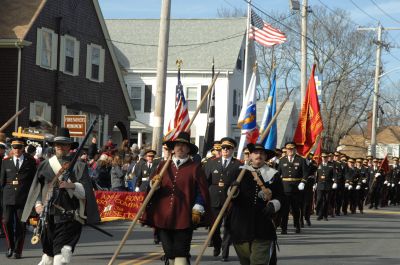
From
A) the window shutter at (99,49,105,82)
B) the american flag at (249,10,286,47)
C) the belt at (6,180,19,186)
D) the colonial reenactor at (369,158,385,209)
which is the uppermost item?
the american flag at (249,10,286,47)

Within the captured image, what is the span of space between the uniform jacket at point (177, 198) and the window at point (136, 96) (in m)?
41.0

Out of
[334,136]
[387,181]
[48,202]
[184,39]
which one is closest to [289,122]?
[334,136]

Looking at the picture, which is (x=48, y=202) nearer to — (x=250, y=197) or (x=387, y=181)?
(x=250, y=197)

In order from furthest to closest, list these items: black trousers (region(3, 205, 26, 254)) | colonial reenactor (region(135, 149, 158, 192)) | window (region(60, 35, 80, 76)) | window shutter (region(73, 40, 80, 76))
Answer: window shutter (region(73, 40, 80, 76)) < window (region(60, 35, 80, 76)) < colonial reenactor (region(135, 149, 158, 192)) < black trousers (region(3, 205, 26, 254))

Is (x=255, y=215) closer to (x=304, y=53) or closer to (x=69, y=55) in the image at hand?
(x=304, y=53)

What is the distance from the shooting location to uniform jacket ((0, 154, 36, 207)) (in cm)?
1491

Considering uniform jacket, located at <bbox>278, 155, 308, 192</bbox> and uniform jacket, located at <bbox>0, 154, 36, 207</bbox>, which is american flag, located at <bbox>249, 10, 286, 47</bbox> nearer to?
uniform jacket, located at <bbox>278, 155, 308, 192</bbox>

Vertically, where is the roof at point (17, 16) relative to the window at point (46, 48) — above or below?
above

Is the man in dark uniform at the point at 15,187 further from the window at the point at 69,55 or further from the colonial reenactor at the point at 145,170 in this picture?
the window at the point at 69,55

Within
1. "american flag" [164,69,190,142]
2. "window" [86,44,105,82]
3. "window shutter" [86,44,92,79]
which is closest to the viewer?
"american flag" [164,69,190,142]

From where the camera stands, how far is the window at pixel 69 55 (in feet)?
113

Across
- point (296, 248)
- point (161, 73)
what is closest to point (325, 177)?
point (161, 73)

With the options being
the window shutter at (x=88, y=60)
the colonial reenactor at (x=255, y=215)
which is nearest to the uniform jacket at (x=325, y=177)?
the window shutter at (x=88, y=60)

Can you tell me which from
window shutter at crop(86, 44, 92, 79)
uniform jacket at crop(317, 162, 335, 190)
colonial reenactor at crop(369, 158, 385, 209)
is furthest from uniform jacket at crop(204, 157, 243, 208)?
window shutter at crop(86, 44, 92, 79)
